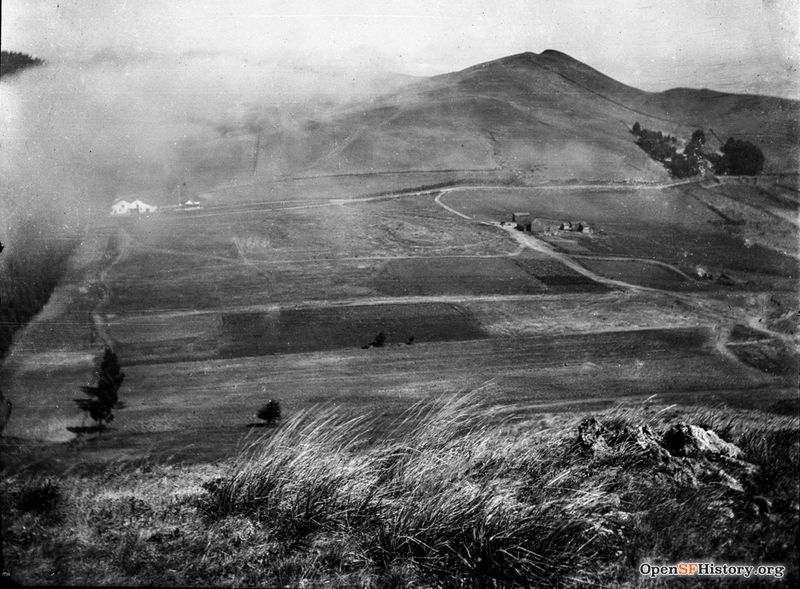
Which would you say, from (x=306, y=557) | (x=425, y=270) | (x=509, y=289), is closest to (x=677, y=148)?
(x=509, y=289)

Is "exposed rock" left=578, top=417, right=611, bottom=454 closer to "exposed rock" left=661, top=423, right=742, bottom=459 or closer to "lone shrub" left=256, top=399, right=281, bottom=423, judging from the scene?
"exposed rock" left=661, top=423, right=742, bottom=459

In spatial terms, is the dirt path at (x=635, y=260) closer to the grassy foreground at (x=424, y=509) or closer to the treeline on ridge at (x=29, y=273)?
the grassy foreground at (x=424, y=509)

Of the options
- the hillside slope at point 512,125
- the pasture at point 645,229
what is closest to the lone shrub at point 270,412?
the hillside slope at point 512,125

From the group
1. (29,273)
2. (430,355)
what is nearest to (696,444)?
(430,355)

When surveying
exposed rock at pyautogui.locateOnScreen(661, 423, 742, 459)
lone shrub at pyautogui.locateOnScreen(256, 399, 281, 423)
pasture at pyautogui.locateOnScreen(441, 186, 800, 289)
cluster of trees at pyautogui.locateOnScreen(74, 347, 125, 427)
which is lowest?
exposed rock at pyautogui.locateOnScreen(661, 423, 742, 459)

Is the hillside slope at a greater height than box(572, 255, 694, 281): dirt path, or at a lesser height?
greater

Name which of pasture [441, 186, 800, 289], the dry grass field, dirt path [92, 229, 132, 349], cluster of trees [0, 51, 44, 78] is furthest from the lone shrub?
cluster of trees [0, 51, 44, 78]
